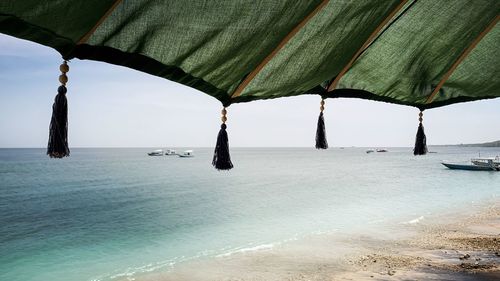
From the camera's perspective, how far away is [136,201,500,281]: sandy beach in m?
15.3

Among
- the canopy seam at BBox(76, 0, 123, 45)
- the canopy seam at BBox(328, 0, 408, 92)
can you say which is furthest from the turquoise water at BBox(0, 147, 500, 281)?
the canopy seam at BBox(76, 0, 123, 45)

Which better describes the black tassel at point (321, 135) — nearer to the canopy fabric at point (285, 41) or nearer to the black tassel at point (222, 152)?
the canopy fabric at point (285, 41)

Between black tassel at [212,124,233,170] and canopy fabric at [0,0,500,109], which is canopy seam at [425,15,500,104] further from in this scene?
black tassel at [212,124,233,170]

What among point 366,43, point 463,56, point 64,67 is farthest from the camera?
point 463,56

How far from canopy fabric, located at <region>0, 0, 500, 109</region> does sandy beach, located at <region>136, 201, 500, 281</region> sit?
43.8 ft

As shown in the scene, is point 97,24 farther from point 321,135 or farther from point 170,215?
point 170,215

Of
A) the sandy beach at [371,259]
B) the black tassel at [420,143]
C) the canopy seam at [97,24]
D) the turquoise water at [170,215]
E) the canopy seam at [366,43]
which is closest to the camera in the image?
the canopy seam at [97,24]

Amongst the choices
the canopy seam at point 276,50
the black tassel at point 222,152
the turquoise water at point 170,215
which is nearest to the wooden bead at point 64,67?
the canopy seam at point 276,50

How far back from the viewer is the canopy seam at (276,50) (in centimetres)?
193

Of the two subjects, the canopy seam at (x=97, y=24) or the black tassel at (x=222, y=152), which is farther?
the black tassel at (x=222, y=152)

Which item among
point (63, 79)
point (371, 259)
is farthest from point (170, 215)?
point (63, 79)

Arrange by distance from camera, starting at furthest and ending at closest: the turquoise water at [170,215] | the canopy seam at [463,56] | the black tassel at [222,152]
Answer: the turquoise water at [170,215], the black tassel at [222,152], the canopy seam at [463,56]

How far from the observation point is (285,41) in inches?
81.7

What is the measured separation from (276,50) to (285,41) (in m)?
0.07
